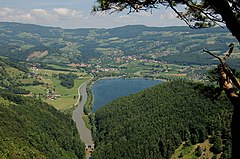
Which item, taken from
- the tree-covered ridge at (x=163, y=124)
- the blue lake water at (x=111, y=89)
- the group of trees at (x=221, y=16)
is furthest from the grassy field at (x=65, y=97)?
the group of trees at (x=221, y=16)

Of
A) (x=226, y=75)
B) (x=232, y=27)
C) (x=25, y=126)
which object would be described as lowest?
(x=25, y=126)

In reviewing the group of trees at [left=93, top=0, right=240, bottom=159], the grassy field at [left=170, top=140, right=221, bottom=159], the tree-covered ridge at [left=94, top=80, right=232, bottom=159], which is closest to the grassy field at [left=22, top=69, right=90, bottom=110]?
the tree-covered ridge at [left=94, top=80, right=232, bottom=159]

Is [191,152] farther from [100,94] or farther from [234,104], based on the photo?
[100,94]

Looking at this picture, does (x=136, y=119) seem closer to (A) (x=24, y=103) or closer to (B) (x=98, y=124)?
(B) (x=98, y=124)

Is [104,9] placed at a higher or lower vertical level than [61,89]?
higher

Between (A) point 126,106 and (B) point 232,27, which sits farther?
(A) point 126,106

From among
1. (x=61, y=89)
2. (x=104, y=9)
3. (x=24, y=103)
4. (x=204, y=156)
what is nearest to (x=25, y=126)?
(x=24, y=103)

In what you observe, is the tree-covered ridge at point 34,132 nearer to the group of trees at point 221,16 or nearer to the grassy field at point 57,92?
the grassy field at point 57,92

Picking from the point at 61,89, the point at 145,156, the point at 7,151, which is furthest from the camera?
the point at 61,89
